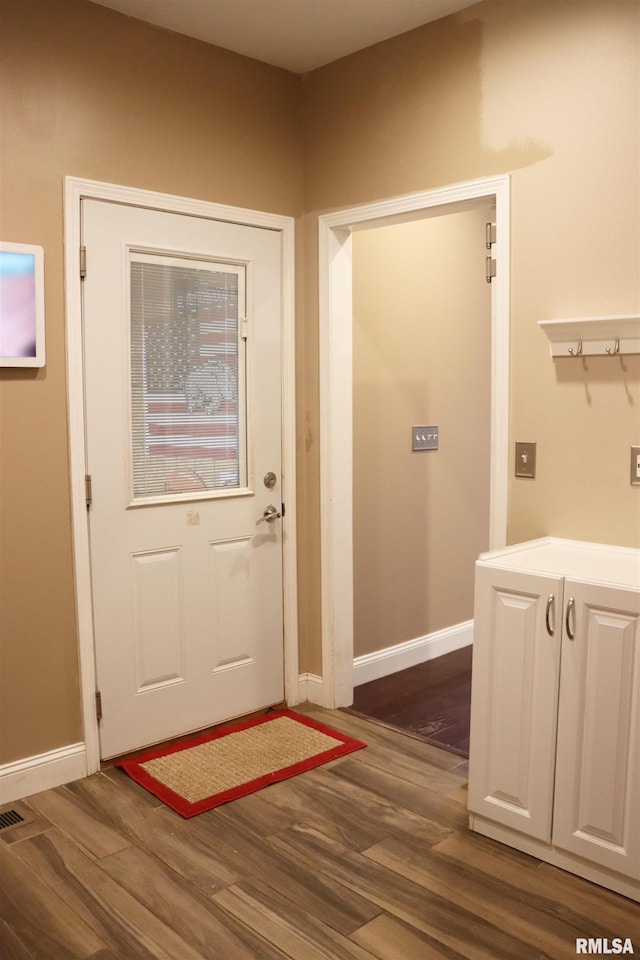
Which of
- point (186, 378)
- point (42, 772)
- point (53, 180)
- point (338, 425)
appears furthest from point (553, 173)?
point (42, 772)

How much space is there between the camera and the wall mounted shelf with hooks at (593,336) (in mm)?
2463

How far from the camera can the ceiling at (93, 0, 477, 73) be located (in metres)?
2.84

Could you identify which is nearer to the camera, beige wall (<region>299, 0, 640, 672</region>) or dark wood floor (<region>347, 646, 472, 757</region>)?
beige wall (<region>299, 0, 640, 672</region>)

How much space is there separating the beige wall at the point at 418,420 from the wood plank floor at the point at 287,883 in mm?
1210

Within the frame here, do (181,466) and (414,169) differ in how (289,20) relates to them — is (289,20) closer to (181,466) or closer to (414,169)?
(414,169)

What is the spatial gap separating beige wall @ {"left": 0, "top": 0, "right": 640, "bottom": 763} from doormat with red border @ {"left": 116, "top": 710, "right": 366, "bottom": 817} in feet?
1.21

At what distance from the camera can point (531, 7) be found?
105 inches

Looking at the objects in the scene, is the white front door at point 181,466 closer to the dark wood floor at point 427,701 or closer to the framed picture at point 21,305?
the framed picture at point 21,305

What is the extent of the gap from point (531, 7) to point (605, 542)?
176 centimetres

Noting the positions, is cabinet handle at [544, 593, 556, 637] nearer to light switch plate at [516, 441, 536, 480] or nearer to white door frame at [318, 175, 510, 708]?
light switch plate at [516, 441, 536, 480]

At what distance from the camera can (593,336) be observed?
2.55m

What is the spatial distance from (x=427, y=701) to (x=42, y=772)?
1668mm

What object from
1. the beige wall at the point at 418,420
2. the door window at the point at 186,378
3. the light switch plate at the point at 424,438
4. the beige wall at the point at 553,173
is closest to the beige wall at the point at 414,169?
the beige wall at the point at 553,173

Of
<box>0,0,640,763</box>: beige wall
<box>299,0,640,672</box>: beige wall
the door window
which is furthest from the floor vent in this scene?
<box>299,0,640,672</box>: beige wall
